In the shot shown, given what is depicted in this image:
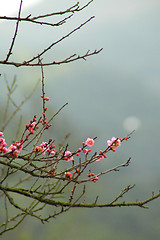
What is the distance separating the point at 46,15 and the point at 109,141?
1.07 metres

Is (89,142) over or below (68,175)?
over

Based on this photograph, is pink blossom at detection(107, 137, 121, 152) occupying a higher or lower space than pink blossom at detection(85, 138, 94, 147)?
lower

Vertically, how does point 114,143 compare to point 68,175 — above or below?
above

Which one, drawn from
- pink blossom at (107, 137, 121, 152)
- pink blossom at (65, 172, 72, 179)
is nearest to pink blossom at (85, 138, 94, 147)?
pink blossom at (107, 137, 121, 152)

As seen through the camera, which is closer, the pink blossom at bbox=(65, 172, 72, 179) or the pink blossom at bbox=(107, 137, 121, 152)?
the pink blossom at bbox=(65, 172, 72, 179)

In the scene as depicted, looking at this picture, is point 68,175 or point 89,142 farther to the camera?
point 89,142

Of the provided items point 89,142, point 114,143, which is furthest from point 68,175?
point 114,143

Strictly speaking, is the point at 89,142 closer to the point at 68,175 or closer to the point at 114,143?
the point at 114,143

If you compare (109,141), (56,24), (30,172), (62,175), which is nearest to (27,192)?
(30,172)

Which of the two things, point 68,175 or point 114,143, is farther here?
point 114,143

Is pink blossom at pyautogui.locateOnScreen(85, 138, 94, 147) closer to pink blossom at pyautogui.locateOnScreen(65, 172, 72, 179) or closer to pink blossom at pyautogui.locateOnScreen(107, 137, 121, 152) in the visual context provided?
pink blossom at pyautogui.locateOnScreen(107, 137, 121, 152)

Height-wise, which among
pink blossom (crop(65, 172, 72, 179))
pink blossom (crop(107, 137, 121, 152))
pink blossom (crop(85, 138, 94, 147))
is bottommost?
pink blossom (crop(65, 172, 72, 179))

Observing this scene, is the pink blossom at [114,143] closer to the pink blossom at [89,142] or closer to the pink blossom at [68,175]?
the pink blossom at [89,142]

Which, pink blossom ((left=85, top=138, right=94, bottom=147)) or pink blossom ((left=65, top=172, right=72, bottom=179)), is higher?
pink blossom ((left=85, top=138, right=94, bottom=147))
